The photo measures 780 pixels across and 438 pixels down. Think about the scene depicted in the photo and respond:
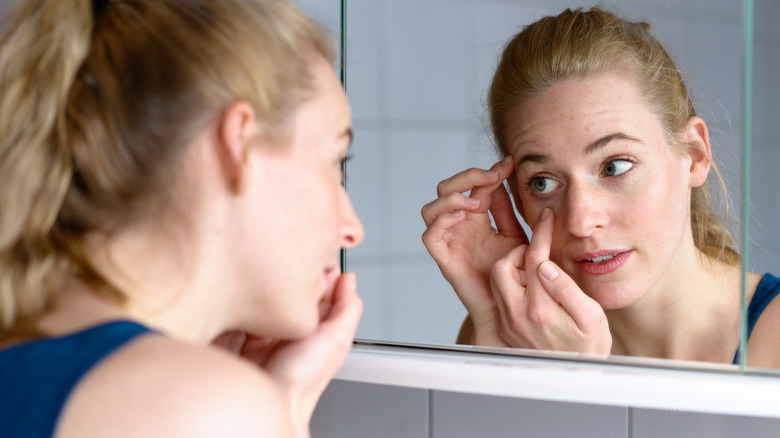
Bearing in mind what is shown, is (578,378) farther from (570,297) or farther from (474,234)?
(474,234)

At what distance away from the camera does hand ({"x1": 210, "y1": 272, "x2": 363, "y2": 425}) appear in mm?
556

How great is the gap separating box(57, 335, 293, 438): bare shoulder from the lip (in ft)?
1.29

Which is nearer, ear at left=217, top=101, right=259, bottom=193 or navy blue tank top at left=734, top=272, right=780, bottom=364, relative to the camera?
ear at left=217, top=101, right=259, bottom=193

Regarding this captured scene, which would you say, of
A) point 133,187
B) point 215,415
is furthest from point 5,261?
point 215,415

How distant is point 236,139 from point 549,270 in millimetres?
369

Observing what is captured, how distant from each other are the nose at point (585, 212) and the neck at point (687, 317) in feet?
0.27

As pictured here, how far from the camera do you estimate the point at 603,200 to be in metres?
0.68

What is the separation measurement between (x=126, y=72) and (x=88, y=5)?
68 millimetres

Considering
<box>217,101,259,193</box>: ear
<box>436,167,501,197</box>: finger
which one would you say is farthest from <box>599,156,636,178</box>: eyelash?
<box>217,101,259,193</box>: ear

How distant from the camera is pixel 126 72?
47 centimetres

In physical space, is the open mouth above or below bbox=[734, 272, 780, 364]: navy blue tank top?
above

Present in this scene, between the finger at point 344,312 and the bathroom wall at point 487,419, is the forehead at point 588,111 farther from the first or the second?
the bathroom wall at point 487,419

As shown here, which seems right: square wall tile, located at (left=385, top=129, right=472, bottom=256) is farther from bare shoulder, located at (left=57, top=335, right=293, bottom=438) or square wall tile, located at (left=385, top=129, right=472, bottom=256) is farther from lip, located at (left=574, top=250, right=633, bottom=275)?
bare shoulder, located at (left=57, top=335, right=293, bottom=438)

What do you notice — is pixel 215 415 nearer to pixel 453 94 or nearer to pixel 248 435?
pixel 248 435
